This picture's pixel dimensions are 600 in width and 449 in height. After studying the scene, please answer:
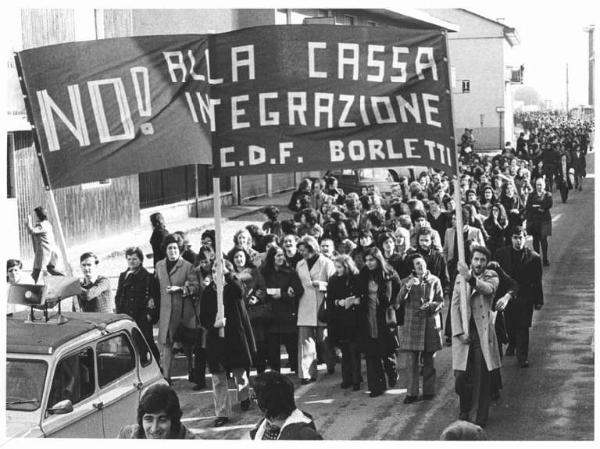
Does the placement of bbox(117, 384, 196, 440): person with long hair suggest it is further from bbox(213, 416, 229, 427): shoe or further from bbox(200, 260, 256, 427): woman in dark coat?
bbox(213, 416, 229, 427): shoe

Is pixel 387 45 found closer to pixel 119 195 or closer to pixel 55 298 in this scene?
pixel 55 298

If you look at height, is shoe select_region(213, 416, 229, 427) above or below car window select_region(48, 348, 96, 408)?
below

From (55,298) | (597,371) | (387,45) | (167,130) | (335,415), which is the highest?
(387,45)

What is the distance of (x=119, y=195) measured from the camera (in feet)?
70.6

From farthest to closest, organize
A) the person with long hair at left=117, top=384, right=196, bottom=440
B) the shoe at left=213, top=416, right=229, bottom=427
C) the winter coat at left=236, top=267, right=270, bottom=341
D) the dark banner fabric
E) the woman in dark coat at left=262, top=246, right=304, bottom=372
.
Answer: the woman in dark coat at left=262, top=246, right=304, bottom=372 < the winter coat at left=236, top=267, right=270, bottom=341 < the shoe at left=213, top=416, right=229, bottom=427 < the dark banner fabric < the person with long hair at left=117, top=384, right=196, bottom=440

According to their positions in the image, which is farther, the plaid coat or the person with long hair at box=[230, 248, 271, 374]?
the person with long hair at box=[230, 248, 271, 374]

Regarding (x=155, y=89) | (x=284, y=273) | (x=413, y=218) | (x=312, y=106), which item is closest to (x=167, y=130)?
(x=155, y=89)

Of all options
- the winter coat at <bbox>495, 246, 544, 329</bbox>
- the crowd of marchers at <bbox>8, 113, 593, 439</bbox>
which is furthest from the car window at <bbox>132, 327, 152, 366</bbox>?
the winter coat at <bbox>495, 246, 544, 329</bbox>

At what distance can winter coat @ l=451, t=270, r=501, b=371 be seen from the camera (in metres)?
9.38

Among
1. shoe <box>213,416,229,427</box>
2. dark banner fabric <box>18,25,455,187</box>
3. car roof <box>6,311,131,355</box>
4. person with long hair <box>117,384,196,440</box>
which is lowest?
shoe <box>213,416,229,427</box>

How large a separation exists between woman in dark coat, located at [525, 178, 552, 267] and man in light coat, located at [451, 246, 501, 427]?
8312mm

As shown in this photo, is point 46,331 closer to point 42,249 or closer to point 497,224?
point 42,249

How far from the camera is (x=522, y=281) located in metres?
11.8

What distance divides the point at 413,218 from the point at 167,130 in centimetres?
636
